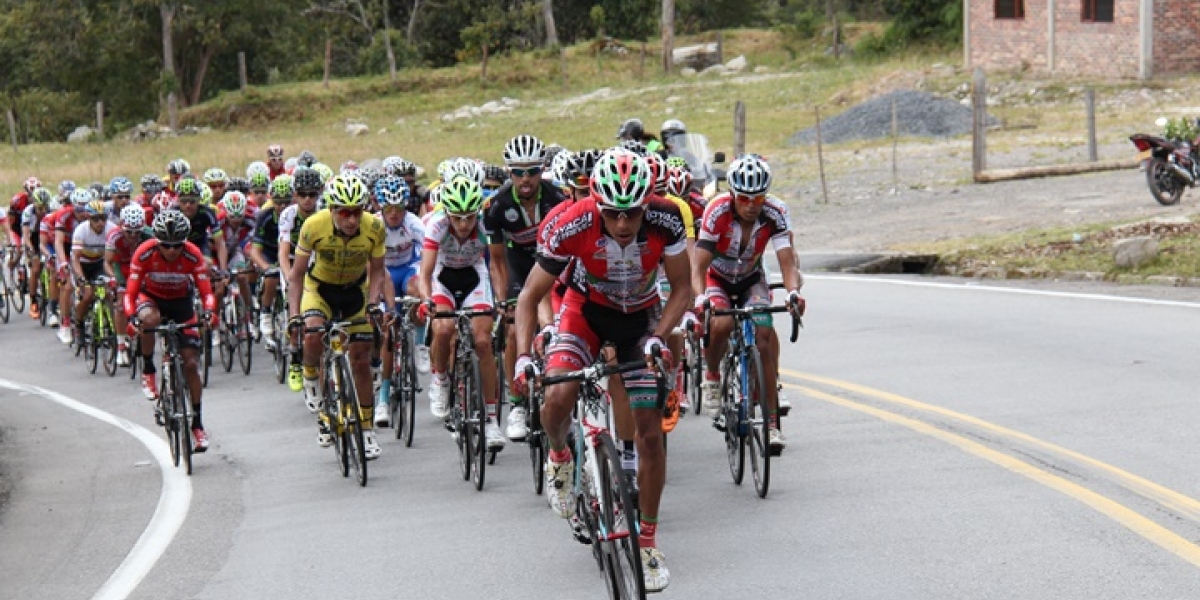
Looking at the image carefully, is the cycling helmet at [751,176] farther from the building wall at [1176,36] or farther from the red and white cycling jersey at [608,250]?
the building wall at [1176,36]

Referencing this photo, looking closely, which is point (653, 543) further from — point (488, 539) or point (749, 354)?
point (749, 354)

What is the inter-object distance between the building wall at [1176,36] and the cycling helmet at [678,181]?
3489cm

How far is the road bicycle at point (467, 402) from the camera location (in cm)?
1174

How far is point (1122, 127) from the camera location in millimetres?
39469

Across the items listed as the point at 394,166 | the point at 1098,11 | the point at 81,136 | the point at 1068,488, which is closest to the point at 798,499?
the point at 1068,488

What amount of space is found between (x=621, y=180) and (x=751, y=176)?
3.05 m

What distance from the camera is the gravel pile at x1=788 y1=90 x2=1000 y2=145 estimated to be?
4359 centimetres

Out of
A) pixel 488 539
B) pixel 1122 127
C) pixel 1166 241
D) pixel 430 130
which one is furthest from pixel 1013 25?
pixel 488 539

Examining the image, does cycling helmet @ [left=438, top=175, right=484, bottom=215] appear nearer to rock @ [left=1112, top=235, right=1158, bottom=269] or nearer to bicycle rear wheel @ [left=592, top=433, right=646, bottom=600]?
bicycle rear wheel @ [left=592, top=433, right=646, bottom=600]

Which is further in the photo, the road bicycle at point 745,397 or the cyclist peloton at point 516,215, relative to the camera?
the cyclist peloton at point 516,215

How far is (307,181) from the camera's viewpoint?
1420 centimetres

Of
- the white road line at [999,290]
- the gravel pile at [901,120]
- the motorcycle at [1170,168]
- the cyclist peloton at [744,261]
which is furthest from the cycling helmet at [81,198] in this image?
the gravel pile at [901,120]

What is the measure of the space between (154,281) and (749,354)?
5752mm

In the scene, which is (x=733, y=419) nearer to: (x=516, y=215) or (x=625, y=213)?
(x=516, y=215)
